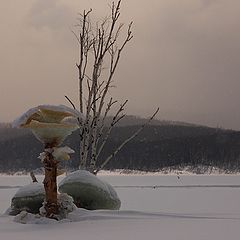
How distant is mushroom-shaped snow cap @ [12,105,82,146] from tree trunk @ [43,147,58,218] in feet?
0.56

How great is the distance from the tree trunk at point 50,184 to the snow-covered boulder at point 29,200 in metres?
1.15

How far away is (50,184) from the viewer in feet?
14.7

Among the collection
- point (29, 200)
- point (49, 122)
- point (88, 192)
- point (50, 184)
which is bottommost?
point (29, 200)

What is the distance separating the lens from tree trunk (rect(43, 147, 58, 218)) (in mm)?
4449

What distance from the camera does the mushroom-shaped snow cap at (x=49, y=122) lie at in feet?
14.4

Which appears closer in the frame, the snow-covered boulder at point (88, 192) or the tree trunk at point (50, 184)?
the tree trunk at point (50, 184)

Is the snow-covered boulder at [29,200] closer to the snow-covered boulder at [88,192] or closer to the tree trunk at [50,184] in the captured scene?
the snow-covered boulder at [88,192]

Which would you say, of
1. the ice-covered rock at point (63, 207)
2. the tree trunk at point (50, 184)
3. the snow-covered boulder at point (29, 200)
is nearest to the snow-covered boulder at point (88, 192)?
the snow-covered boulder at point (29, 200)

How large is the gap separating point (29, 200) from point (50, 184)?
4.40ft

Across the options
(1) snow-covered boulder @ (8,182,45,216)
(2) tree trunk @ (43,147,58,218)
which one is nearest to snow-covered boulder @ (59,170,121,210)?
(1) snow-covered boulder @ (8,182,45,216)

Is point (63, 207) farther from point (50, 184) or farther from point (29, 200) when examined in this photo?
point (29, 200)

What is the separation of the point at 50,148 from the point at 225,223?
182cm

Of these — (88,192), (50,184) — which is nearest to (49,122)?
(50,184)

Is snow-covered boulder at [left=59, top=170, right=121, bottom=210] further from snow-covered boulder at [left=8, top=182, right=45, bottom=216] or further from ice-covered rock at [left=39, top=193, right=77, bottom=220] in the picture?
ice-covered rock at [left=39, top=193, right=77, bottom=220]
